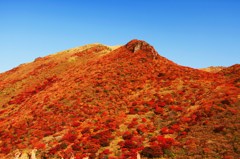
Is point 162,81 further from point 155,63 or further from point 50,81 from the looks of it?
point 50,81

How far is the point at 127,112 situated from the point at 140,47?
Answer: 25.4 m

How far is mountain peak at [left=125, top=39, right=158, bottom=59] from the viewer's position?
59.8 metres

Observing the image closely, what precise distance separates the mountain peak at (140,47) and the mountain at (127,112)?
26cm

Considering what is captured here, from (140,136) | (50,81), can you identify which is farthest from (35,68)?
(140,136)

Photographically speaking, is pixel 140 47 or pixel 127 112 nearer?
pixel 127 112

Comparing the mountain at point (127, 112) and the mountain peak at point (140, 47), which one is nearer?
the mountain at point (127, 112)

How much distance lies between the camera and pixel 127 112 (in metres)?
40.8

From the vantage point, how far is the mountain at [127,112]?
2981 cm

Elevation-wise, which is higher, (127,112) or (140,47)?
(140,47)

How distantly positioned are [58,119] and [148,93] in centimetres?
1659

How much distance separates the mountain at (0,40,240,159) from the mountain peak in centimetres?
26

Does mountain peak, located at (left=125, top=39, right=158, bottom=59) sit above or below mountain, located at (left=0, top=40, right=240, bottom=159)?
above

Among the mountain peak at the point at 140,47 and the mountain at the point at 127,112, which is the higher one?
the mountain peak at the point at 140,47

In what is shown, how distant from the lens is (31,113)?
4572 cm
